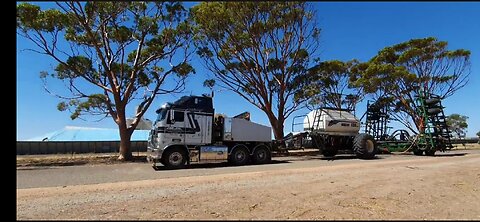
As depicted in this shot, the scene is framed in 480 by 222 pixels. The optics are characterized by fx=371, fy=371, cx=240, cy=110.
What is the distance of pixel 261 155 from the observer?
20453 mm

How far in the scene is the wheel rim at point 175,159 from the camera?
57.5ft

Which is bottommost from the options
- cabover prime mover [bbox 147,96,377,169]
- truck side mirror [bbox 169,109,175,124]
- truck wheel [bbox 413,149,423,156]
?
truck wheel [bbox 413,149,423,156]

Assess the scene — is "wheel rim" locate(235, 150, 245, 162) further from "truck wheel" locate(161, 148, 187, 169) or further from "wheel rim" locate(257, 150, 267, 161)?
"truck wheel" locate(161, 148, 187, 169)

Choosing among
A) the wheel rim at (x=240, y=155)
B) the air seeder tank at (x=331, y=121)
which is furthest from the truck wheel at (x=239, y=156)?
the air seeder tank at (x=331, y=121)

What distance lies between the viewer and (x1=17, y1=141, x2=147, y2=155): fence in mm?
32719

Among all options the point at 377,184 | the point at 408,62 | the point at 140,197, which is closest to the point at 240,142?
the point at 377,184

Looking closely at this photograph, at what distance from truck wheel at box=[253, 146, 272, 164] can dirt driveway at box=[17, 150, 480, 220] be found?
Result: 25.1ft

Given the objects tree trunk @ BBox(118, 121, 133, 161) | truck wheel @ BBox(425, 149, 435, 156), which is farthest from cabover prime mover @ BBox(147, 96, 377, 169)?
truck wheel @ BBox(425, 149, 435, 156)

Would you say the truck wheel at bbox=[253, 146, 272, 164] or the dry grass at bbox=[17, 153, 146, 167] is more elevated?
the truck wheel at bbox=[253, 146, 272, 164]

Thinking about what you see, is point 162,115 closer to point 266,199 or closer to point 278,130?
point 266,199

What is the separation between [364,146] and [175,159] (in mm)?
11521

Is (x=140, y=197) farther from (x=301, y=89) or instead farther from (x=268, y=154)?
(x=301, y=89)

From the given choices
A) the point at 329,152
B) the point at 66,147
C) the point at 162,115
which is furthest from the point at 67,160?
the point at 329,152

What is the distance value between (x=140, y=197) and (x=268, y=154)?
12.4 meters
